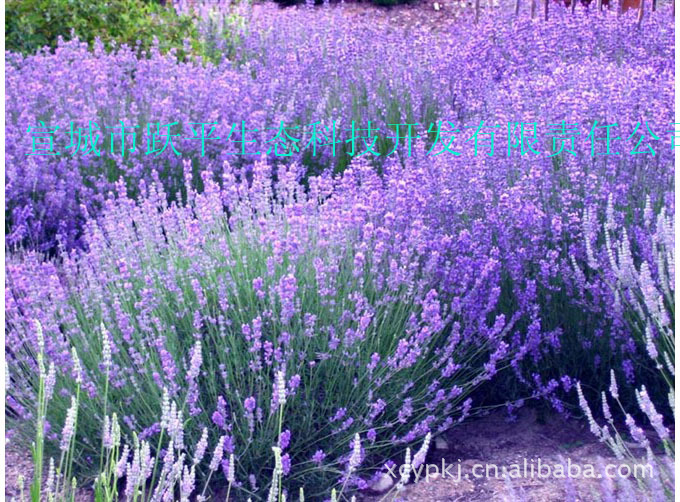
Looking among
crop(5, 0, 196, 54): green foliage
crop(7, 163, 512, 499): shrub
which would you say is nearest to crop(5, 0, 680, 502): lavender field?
crop(7, 163, 512, 499): shrub

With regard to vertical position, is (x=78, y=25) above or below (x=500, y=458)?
above

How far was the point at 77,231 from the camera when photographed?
3475 mm

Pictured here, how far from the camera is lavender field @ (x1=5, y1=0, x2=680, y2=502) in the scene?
2.31 meters

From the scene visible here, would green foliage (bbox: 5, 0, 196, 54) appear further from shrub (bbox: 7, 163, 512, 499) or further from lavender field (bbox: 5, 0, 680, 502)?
shrub (bbox: 7, 163, 512, 499)

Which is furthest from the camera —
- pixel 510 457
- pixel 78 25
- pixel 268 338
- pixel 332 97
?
pixel 78 25

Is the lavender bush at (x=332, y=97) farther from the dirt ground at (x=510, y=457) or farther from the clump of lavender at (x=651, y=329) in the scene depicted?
the dirt ground at (x=510, y=457)

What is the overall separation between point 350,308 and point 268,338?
0.25 m

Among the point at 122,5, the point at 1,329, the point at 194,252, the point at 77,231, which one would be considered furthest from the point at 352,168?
the point at 122,5

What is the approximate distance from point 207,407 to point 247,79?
8.49ft

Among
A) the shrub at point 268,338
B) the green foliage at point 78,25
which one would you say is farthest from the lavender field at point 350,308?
the green foliage at point 78,25

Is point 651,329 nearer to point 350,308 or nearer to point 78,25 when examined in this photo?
point 350,308

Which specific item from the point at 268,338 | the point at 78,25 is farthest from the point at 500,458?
the point at 78,25

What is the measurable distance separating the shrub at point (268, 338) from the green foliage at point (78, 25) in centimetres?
294

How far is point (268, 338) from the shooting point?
8.07 ft
